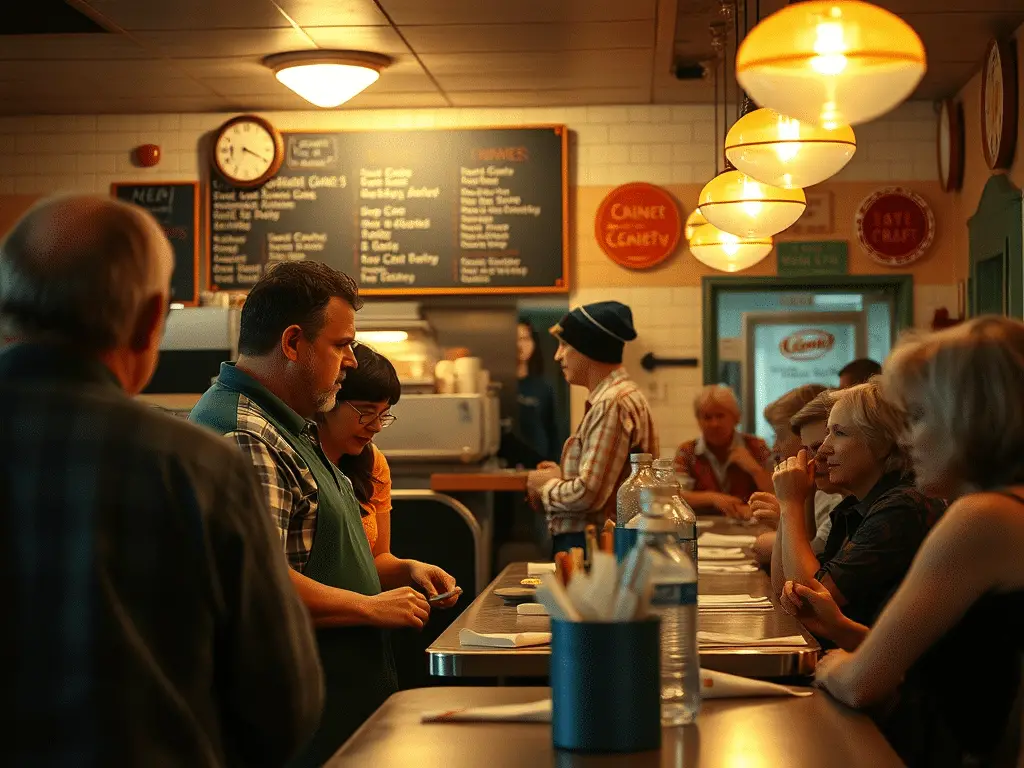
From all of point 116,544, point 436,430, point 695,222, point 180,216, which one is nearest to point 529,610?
point 116,544

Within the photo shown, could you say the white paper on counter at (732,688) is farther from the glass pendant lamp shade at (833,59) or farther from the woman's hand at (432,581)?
the glass pendant lamp shade at (833,59)

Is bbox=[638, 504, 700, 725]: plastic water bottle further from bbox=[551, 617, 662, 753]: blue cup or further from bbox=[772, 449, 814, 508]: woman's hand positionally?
bbox=[772, 449, 814, 508]: woman's hand

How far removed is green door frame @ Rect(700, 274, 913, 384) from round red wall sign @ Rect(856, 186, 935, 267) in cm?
12

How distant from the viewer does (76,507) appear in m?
1.34

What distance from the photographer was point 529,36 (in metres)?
5.61

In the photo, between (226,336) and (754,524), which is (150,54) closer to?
(226,336)

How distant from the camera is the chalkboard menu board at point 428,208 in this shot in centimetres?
693

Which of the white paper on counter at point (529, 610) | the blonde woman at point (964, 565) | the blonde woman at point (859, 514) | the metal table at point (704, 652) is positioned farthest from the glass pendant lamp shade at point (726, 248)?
the blonde woman at point (964, 565)

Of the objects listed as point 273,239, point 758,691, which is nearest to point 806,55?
point 758,691

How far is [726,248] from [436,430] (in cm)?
177

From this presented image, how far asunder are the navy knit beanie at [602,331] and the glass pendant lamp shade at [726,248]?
54 cm

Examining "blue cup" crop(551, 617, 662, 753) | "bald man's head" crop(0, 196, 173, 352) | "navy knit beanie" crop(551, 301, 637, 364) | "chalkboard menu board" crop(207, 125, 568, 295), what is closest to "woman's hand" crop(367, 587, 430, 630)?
"blue cup" crop(551, 617, 662, 753)

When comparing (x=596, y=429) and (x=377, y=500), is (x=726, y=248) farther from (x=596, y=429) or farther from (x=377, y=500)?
(x=377, y=500)

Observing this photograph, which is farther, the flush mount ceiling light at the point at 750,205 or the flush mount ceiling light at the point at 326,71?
the flush mount ceiling light at the point at 326,71
